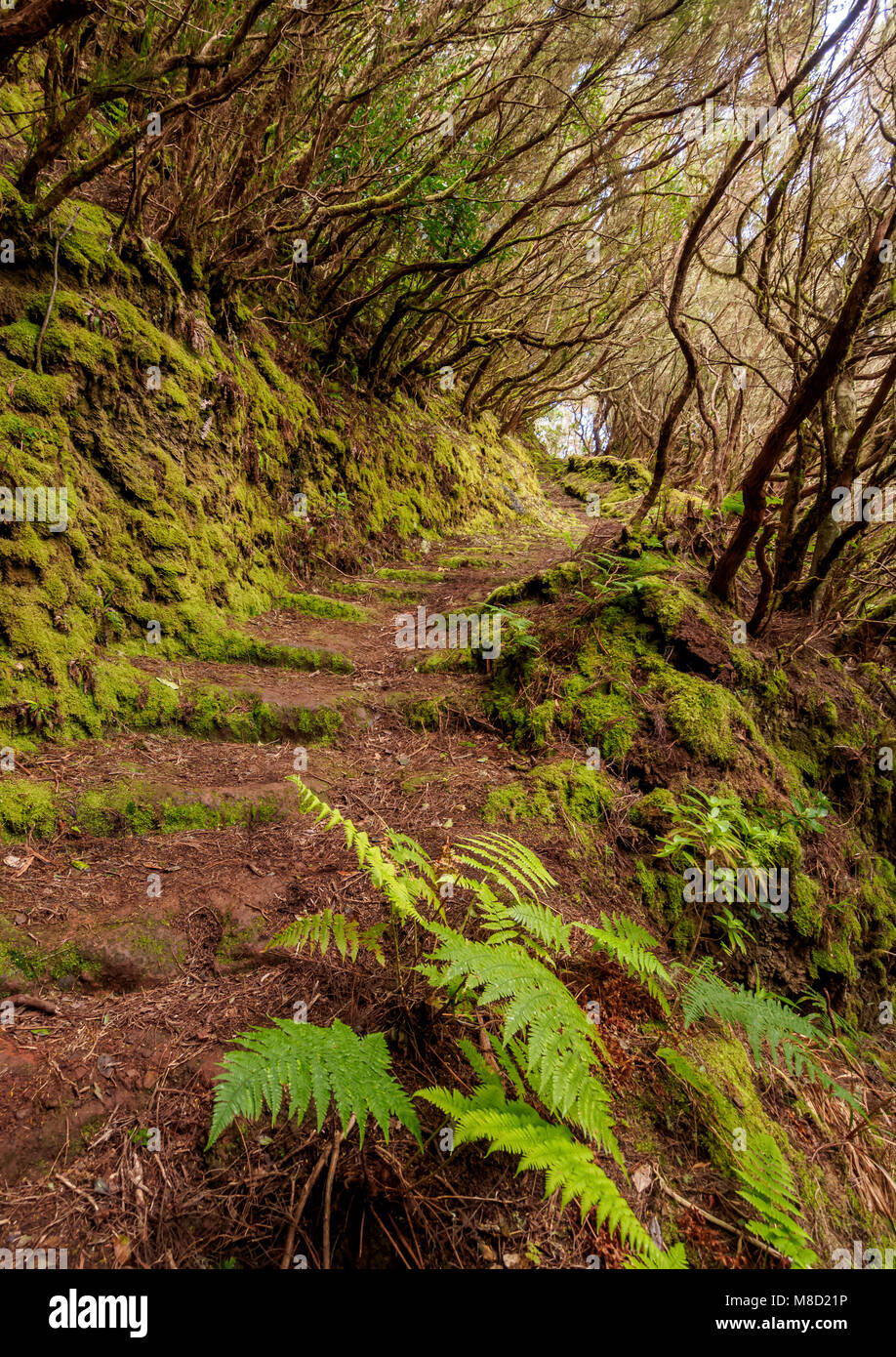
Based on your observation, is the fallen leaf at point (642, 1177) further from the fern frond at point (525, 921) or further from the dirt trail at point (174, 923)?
the dirt trail at point (174, 923)

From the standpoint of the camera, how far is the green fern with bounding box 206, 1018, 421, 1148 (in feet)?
4.18

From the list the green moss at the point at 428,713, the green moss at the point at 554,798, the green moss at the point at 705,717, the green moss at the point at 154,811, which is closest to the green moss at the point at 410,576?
the green moss at the point at 428,713

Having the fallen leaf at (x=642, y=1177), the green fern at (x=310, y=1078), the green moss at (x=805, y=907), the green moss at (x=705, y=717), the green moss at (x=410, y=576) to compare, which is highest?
the green moss at (x=410, y=576)

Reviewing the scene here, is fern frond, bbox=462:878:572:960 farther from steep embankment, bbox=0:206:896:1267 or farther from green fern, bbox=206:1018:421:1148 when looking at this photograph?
green fern, bbox=206:1018:421:1148

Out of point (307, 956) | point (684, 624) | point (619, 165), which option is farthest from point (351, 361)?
point (307, 956)

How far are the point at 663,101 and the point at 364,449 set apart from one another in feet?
16.9

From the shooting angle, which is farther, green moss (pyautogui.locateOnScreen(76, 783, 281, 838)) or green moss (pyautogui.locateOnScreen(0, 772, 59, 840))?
green moss (pyautogui.locateOnScreen(76, 783, 281, 838))

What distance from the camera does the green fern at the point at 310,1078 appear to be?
1273mm

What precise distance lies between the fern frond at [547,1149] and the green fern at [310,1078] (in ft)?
0.36

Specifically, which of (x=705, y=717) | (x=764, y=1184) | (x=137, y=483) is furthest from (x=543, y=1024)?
(x=137, y=483)

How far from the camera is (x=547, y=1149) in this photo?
1312 mm

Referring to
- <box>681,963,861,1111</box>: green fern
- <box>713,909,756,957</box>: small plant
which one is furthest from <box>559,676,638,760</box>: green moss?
<box>681,963,861,1111</box>: green fern
